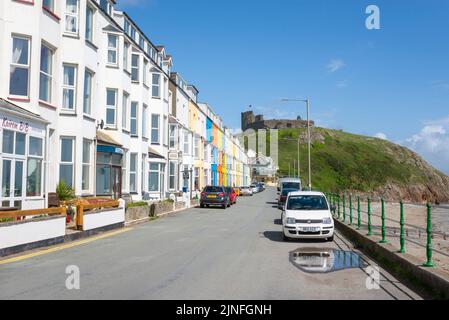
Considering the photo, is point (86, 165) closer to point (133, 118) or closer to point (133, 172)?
point (133, 172)

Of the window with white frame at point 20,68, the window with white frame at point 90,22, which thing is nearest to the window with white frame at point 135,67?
the window with white frame at point 90,22

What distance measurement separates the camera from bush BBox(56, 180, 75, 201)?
20341mm

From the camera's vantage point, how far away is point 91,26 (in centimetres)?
2372

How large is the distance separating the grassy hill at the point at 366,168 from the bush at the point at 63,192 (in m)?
117

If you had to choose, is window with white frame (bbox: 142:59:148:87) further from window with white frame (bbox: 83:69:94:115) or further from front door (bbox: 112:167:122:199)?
window with white frame (bbox: 83:69:94:115)

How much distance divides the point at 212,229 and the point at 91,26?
1132 centimetres

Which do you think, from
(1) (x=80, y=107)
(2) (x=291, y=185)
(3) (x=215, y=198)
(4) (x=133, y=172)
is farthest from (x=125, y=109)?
(2) (x=291, y=185)

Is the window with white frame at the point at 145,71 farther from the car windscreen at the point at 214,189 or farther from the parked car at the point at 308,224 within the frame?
the parked car at the point at 308,224

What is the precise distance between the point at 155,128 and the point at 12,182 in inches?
834

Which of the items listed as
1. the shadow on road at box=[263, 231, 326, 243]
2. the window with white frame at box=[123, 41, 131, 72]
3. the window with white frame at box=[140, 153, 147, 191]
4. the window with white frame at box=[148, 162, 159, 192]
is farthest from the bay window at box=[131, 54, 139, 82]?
the shadow on road at box=[263, 231, 326, 243]

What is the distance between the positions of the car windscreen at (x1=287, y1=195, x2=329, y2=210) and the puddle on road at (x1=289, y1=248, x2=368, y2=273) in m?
3.11

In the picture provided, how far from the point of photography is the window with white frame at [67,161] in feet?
71.8

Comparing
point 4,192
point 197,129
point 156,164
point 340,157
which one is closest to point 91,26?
point 4,192
